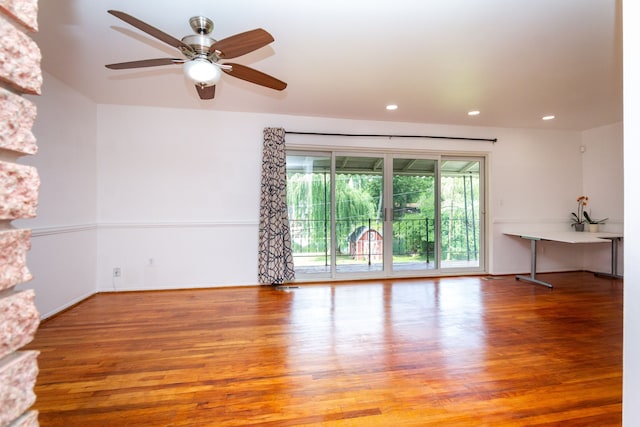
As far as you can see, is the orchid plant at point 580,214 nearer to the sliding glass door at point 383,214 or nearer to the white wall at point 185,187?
the white wall at point 185,187

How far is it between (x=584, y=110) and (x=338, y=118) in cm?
333

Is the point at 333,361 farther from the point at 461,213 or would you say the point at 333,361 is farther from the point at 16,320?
the point at 461,213

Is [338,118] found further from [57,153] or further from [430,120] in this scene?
[57,153]

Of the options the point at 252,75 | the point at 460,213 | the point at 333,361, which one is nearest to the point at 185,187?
the point at 252,75

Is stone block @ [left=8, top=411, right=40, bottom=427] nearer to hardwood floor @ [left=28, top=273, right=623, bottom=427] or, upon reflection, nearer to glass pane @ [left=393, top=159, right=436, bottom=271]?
hardwood floor @ [left=28, top=273, right=623, bottom=427]

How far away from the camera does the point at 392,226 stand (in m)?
4.68

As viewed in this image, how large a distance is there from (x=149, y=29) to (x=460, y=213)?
15.7 feet

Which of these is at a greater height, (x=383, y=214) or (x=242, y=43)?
(x=242, y=43)

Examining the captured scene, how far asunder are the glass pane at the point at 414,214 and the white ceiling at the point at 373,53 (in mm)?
1023

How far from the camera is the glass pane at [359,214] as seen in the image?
15.0 feet

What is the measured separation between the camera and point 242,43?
1899mm

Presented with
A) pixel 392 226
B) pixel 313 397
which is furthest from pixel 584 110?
pixel 313 397

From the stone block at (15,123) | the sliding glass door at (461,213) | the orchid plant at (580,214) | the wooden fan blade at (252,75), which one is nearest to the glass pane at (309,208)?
the sliding glass door at (461,213)

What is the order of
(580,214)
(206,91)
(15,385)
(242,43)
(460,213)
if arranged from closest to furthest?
(15,385), (242,43), (206,91), (460,213), (580,214)
